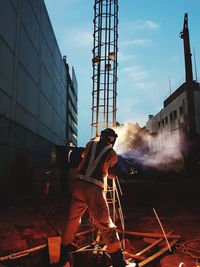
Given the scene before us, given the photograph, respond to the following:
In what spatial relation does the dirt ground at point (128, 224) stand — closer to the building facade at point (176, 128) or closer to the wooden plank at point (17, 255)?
the wooden plank at point (17, 255)

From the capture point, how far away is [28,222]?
6902 millimetres

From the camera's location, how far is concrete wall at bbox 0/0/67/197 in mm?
11734

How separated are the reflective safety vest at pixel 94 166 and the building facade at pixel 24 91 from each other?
852 centimetres

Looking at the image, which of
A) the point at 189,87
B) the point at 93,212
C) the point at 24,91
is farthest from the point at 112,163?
the point at 189,87

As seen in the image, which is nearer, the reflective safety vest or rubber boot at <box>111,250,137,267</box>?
rubber boot at <box>111,250,137,267</box>

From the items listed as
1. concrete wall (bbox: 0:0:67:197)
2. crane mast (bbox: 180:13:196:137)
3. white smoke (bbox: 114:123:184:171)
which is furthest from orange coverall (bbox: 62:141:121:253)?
crane mast (bbox: 180:13:196:137)

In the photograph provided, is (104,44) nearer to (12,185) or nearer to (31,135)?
(12,185)

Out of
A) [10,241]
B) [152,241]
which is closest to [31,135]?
[10,241]

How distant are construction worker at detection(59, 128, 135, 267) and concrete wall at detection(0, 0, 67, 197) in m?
8.46

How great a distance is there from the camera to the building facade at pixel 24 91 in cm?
1174

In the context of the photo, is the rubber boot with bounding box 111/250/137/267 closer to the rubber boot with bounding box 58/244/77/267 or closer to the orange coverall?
the orange coverall

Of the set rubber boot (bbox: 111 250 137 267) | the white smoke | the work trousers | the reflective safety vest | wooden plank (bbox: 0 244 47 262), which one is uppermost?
the white smoke

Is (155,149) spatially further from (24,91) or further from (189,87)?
(24,91)

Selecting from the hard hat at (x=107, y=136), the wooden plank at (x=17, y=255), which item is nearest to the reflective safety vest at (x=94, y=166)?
the hard hat at (x=107, y=136)
